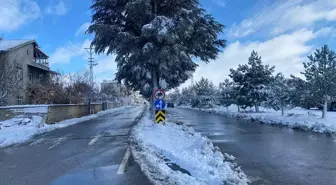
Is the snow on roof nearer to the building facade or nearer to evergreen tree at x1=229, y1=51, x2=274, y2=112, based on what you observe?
the building facade

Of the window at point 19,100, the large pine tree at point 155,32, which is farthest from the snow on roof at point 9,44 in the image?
the large pine tree at point 155,32

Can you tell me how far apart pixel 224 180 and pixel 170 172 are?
130cm

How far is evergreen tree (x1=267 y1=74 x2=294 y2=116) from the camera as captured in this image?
21.5m

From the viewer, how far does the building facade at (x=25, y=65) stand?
2923cm

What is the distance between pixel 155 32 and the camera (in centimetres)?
1484

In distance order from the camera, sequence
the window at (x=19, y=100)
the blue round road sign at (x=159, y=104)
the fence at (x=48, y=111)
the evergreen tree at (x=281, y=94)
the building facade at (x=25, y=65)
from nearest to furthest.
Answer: the blue round road sign at (x=159, y=104), the fence at (x=48, y=111), the evergreen tree at (x=281, y=94), the building facade at (x=25, y=65), the window at (x=19, y=100)

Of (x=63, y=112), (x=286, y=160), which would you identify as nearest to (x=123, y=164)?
(x=286, y=160)

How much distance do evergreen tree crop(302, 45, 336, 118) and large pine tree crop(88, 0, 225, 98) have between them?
6.59 metres

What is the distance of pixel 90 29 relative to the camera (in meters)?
16.1

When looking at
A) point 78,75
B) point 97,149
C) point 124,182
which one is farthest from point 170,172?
point 78,75

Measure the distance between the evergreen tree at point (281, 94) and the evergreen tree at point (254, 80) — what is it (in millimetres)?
1554

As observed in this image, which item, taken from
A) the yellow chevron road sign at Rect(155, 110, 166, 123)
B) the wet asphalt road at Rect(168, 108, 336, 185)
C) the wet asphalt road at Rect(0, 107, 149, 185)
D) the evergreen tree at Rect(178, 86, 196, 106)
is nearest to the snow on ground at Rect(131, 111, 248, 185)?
the wet asphalt road at Rect(0, 107, 149, 185)

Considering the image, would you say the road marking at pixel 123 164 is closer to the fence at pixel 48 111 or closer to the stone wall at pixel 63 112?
the fence at pixel 48 111

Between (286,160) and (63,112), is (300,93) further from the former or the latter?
(63,112)
